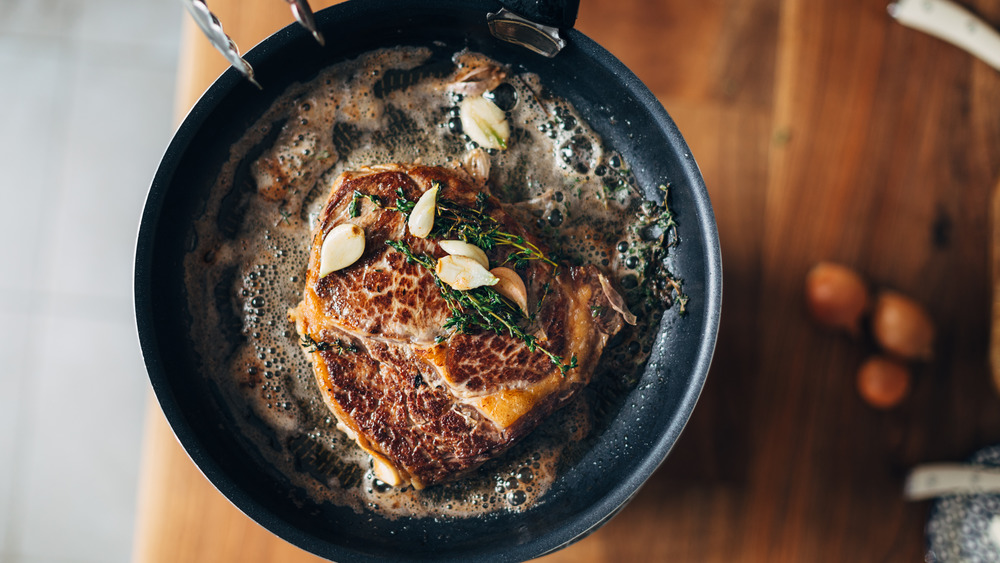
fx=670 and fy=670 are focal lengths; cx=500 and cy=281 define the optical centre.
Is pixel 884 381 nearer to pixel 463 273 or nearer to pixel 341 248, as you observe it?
pixel 463 273

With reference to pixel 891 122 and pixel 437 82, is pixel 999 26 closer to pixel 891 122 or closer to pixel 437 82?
pixel 891 122

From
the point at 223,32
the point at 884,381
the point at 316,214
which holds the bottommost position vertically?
the point at 884,381

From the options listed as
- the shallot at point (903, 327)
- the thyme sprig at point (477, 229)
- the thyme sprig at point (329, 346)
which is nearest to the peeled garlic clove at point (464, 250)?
the thyme sprig at point (477, 229)

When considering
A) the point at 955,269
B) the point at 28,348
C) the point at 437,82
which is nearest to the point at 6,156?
the point at 28,348

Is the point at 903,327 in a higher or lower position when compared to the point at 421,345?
lower

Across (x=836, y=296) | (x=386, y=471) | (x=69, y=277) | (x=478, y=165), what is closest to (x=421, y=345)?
(x=386, y=471)

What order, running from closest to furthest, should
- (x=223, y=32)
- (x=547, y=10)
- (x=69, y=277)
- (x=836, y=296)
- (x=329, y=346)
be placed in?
(x=223, y=32)
(x=547, y=10)
(x=329, y=346)
(x=836, y=296)
(x=69, y=277)

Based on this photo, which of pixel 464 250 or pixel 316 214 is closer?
pixel 464 250

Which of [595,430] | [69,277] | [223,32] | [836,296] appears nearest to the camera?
[223,32]
